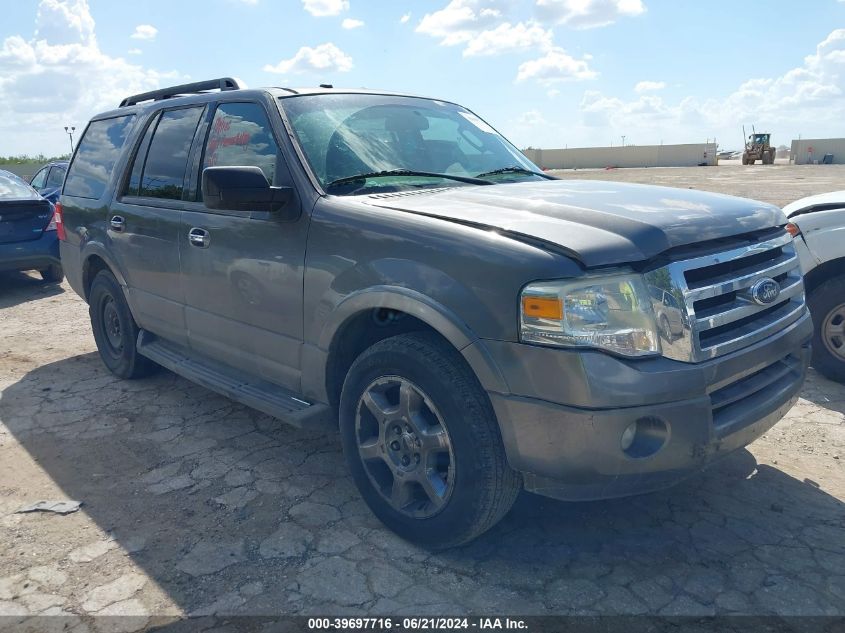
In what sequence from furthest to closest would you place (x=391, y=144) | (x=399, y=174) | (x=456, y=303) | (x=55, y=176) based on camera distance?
(x=55, y=176) → (x=391, y=144) → (x=399, y=174) → (x=456, y=303)

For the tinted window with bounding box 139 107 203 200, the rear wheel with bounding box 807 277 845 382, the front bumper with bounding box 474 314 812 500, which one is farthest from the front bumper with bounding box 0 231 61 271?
the rear wheel with bounding box 807 277 845 382

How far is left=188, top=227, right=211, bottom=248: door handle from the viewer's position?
3826 millimetres

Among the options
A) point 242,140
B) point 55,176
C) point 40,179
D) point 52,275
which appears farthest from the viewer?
point 40,179

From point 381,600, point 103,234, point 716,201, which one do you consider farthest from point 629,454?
point 103,234

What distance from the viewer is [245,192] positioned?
3.12 meters

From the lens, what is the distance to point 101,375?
5559 millimetres

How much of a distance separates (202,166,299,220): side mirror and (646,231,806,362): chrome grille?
1.71 metres

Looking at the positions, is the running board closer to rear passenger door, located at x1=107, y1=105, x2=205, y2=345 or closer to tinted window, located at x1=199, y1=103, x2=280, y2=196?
rear passenger door, located at x1=107, y1=105, x2=205, y2=345

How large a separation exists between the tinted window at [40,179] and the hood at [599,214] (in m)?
11.6

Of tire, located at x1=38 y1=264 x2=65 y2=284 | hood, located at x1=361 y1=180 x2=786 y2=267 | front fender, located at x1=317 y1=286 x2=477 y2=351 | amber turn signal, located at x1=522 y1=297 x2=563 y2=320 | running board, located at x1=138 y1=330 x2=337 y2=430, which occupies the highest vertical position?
hood, located at x1=361 y1=180 x2=786 y2=267

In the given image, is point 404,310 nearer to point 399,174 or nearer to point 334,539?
point 399,174

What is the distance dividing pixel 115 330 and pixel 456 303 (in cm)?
A: 371

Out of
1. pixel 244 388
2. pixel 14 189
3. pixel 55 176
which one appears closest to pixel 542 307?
pixel 244 388

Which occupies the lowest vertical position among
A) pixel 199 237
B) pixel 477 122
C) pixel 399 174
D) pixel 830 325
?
pixel 830 325
